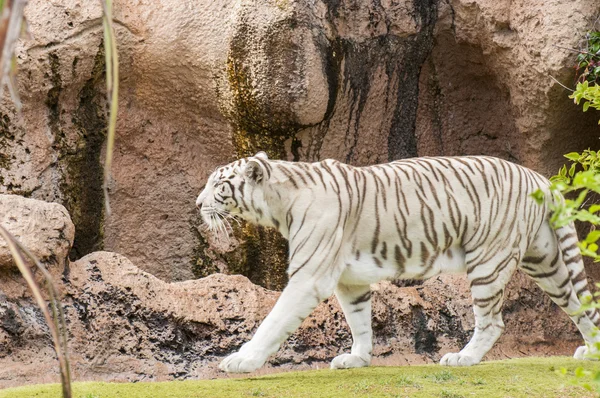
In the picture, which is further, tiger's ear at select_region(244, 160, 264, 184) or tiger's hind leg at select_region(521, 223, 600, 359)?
tiger's hind leg at select_region(521, 223, 600, 359)

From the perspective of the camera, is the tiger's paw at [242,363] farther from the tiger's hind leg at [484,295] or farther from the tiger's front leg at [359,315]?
the tiger's hind leg at [484,295]

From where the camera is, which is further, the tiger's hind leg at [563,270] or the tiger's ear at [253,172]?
the tiger's hind leg at [563,270]

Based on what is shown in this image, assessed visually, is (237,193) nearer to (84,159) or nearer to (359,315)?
(359,315)

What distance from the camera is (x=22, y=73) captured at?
719cm

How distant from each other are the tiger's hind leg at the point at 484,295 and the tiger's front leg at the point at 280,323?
106 centimetres

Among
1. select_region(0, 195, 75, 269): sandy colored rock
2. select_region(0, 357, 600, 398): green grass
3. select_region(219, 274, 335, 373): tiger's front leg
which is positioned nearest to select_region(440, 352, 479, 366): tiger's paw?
select_region(0, 357, 600, 398): green grass

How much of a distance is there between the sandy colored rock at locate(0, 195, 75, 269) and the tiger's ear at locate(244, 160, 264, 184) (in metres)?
1.45

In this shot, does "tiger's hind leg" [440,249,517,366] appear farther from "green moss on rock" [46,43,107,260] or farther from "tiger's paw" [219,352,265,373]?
"green moss on rock" [46,43,107,260]

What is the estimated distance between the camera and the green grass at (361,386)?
477 centimetres

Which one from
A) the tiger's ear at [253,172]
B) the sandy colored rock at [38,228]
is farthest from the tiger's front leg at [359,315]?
the sandy colored rock at [38,228]

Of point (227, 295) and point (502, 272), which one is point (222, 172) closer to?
point (227, 295)

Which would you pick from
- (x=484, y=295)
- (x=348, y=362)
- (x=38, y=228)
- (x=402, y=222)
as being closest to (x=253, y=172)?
(x=402, y=222)

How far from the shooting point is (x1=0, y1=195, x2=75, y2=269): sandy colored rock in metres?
5.88

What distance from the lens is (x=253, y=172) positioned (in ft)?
18.6
